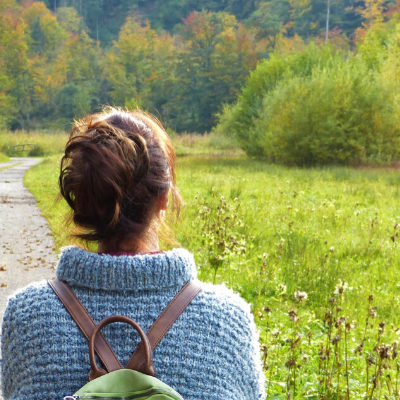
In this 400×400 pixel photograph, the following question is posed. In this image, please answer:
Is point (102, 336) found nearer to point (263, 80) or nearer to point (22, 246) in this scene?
point (22, 246)

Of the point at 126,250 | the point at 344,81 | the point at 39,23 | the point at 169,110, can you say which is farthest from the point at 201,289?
the point at 39,23

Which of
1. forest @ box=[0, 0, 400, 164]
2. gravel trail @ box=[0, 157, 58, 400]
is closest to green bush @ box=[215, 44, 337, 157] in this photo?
forest @ box=[0, 0, 400, 164]

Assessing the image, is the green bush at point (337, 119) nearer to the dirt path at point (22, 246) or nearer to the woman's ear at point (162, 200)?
the dirt path at point (22, 246)

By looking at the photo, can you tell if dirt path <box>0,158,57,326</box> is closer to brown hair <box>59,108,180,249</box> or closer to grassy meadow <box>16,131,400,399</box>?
grassy meadow <box>16,131,400,399</box>

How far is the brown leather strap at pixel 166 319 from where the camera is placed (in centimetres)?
133

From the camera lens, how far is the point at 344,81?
26.4 meters

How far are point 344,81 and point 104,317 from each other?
26.8 m

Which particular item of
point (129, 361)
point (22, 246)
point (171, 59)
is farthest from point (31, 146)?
point (171, 59)

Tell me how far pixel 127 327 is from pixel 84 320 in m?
0.11

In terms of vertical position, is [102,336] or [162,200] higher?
[162,200]

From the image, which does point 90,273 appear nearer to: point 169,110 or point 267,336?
point 267,336

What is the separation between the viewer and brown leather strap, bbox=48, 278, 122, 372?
1315 mm

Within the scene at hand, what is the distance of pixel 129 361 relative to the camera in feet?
4.33

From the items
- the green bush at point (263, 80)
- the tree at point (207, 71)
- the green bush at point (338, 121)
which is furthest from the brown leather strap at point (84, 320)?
the tree at point (207, 71)
